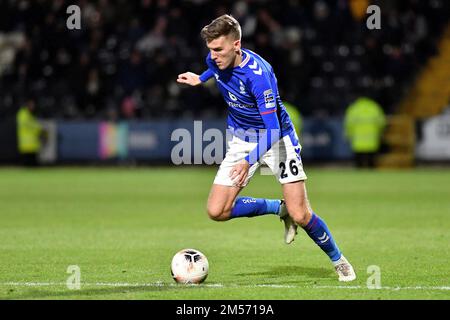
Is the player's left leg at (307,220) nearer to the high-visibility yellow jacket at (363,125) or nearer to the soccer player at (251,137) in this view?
the soccer player at (251,137)

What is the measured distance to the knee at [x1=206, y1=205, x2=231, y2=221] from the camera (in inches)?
339

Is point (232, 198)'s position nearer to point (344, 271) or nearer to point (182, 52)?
point (344, 271)

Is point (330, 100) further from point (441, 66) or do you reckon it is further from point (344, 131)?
point (441, 66)

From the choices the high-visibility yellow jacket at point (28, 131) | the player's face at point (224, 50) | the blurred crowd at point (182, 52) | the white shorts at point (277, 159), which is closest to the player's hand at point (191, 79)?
the player's face at point (224, 50)

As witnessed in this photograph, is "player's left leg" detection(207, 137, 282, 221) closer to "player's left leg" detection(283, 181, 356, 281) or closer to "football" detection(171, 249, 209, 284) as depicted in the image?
"player's left leg" detection(283, 181, 356, 281)

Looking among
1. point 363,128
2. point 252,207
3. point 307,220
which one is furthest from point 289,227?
point 363,128

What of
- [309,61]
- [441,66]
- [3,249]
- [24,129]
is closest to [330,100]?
[309,61]

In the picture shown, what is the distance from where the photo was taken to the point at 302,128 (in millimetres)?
24609

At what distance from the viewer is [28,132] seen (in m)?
25.1

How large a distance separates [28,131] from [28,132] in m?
0.02

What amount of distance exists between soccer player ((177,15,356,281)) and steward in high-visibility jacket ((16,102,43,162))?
1682cm

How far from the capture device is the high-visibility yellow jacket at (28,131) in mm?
25062

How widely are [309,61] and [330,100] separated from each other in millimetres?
1151

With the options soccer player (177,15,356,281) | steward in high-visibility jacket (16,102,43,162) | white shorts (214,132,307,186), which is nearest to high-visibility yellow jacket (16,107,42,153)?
steward in high-visibility jacket (16,102,43,162)
